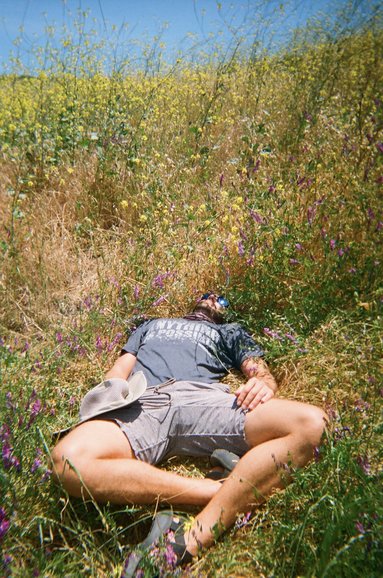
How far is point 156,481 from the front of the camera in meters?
1.93

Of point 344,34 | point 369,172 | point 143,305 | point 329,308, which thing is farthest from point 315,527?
point 344,34

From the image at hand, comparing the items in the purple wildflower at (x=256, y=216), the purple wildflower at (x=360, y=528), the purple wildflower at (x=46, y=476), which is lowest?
the purple wildflower at (x=46, y=476)

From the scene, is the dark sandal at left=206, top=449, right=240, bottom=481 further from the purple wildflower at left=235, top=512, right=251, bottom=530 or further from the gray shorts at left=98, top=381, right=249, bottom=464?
the purple wildflower at left=235, top=512, right=251, bottom=530

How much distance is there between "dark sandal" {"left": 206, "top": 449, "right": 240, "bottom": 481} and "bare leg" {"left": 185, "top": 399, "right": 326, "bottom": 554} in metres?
0.13

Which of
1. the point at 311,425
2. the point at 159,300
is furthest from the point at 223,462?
the point at 159,300

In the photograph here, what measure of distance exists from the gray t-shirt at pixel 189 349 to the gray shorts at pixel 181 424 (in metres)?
0.19

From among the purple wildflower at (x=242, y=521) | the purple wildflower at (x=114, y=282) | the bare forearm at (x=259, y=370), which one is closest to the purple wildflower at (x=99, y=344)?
the purple wildflower at (x=114, y=282)

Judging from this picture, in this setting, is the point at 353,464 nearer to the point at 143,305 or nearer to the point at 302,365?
the point at 302,365

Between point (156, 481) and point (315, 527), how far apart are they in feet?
2.14

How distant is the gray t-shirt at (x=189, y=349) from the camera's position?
8.23ft

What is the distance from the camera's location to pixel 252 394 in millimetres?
2205

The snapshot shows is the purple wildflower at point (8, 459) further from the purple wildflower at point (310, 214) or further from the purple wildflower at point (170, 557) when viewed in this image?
the purple wildflower at point (310, 214)

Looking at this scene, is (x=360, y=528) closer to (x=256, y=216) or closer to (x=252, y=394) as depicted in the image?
(x=252, y=394)

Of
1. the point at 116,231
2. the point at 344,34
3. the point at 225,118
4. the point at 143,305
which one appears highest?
the point at 344,34
